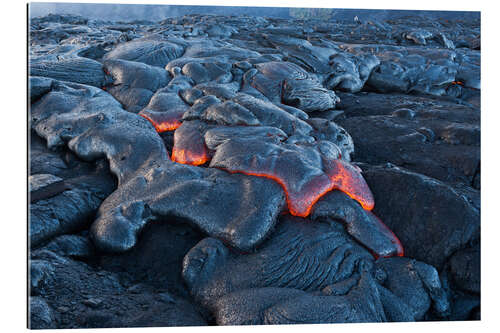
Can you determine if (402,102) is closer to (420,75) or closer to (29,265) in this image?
(420,75)

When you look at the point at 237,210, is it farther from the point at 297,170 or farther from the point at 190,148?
the point at 190,148

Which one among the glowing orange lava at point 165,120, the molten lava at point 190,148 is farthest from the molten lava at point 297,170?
the glowing orange lava at point 165,120

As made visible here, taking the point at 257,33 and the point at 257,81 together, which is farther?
the point at 257,33

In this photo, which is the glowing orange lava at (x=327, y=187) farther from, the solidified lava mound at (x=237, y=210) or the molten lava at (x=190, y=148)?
the molten lava at (x=190, y=148)

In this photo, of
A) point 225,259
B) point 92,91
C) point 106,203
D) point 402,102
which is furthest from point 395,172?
point 92,91

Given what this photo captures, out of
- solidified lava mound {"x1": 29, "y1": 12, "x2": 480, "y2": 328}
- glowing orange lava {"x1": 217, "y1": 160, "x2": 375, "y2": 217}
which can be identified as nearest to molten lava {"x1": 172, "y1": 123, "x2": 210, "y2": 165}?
solidified lava mound {"x1": 29, "y1": 12, "x2": 480, "y2": 328}

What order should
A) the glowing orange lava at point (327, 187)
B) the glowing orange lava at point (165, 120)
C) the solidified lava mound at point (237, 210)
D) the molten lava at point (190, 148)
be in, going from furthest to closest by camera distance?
the glowing orange lava at point (165, 120), the molten lava at point (190, 148), the glowing orange lava at point (327, 187), the solidified lava mound at point (237, 210)

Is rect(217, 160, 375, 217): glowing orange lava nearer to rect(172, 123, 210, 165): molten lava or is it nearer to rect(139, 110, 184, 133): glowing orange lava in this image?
rect(172, 123, 210, 165): molten lava
